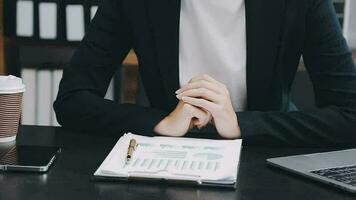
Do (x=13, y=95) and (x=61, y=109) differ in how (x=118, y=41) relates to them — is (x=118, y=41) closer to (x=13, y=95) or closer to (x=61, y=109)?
(x=61, y=109)

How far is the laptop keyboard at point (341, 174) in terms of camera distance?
0.84 metres

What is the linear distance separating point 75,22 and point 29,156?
4.65 feet


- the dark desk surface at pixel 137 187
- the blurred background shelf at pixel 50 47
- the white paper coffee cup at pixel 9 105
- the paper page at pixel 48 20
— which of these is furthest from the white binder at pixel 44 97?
the dark desk surface at pixel 137 187

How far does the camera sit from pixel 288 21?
1.34 meters

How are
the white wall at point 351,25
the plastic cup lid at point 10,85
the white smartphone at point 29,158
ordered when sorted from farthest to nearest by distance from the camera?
the white wall at point 351,25, the plastic cup lid at point 10,85, the white smartphone at point 29,158

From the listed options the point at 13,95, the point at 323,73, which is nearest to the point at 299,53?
the point at 323,73

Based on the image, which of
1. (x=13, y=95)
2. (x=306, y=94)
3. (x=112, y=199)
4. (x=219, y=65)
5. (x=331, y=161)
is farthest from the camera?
(x=306, y=94)

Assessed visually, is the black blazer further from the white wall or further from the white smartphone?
the white wall

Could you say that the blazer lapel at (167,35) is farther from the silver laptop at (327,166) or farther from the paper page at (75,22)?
the paper page at (75,22)

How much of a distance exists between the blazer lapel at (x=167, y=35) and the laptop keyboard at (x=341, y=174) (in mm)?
607

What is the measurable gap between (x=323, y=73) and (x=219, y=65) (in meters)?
0.25

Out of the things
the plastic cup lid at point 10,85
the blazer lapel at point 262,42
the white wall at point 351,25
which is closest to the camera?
the plastic cup lid at point 10,85

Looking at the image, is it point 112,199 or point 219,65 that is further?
point 219,65

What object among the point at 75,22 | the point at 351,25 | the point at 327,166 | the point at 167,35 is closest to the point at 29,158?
the point at 327,166
